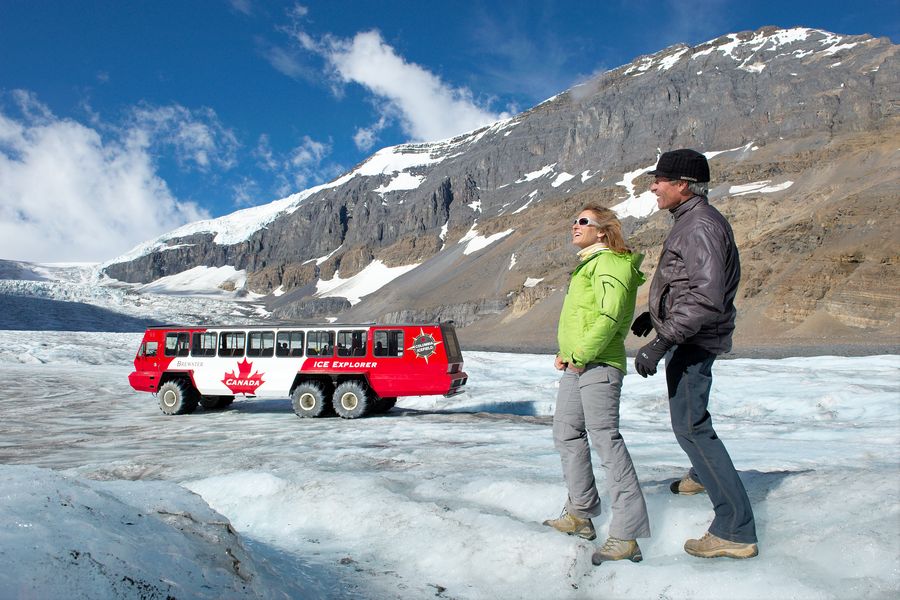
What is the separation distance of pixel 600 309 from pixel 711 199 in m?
94.3

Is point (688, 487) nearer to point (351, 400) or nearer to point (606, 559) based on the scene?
point (606, 559)

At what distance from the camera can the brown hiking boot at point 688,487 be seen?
4.31m

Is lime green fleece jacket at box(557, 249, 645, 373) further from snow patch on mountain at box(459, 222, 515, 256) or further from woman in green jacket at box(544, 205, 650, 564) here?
snow patch on mountain at box(459, 222, 515, 256)

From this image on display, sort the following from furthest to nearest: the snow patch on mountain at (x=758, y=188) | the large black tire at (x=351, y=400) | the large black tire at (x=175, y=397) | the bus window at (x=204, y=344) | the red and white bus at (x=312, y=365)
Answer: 1. the snow patch on mountain at (x=758, y=188)
2. the bus window at (x=204, y=344)
3. the large black tire at (x=175, y=397)
4. the red and white bus at (x=312, y=365)
5. the large black tire at (x=351, y=400)

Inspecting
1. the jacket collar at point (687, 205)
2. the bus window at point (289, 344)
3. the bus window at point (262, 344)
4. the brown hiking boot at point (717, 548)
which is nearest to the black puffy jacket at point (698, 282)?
the jacket collar at point (687, 205)

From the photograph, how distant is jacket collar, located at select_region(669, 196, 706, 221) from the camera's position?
3.87 m

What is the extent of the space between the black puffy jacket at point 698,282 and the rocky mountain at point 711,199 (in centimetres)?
5022

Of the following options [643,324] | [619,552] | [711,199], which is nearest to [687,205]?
[643,324]

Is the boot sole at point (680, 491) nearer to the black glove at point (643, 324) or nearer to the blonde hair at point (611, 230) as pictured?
the black glove at point (643, 324)

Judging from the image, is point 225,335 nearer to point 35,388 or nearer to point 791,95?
point 35,388

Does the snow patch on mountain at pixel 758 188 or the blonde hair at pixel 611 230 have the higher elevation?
the snow patch on mountain at pixel 758 188

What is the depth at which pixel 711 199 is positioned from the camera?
88.9m

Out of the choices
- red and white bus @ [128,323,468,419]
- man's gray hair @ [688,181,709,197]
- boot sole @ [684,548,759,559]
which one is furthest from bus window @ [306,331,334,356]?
boot sole @ [684,548,759,559]

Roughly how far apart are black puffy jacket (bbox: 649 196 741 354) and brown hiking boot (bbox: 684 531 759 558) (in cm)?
111
